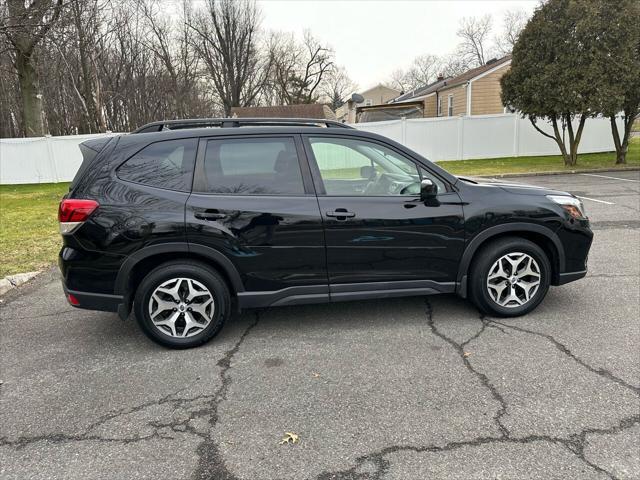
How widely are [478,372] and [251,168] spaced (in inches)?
91.4

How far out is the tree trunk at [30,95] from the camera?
17.2 meters

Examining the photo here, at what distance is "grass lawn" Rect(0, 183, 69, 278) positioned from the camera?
6516mm

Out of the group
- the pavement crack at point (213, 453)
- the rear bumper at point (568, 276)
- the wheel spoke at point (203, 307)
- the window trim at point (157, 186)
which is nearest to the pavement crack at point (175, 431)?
the pavement crack at point (213, 453)

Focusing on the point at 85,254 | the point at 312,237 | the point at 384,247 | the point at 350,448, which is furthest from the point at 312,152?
the point at 350,448

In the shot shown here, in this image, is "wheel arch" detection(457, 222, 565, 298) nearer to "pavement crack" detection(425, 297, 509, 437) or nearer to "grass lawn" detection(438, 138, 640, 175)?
"pavement crack" detection(425, 297, 509, 437)

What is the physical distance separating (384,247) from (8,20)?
27.8ft

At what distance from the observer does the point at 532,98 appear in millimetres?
15203

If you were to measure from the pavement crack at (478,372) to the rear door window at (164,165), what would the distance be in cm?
238

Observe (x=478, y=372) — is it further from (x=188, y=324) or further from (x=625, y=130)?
(x=625, y=130)

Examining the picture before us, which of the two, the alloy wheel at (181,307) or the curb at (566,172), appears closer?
the alloy wheel at (181,307)

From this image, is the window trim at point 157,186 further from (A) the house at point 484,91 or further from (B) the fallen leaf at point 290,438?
(A) the house at point 484,91

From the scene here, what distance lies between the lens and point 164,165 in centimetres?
365

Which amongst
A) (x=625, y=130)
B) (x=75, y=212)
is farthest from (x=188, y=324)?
(x=625, y=130)

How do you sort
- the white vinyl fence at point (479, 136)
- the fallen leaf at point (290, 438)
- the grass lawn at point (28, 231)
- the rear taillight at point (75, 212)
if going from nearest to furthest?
the fallen leaf at point (290, 438) < the rear taillight at point (75, 212) < the grass lawn at point (28, 231) < the white vinyl fence at point (479, 136)
